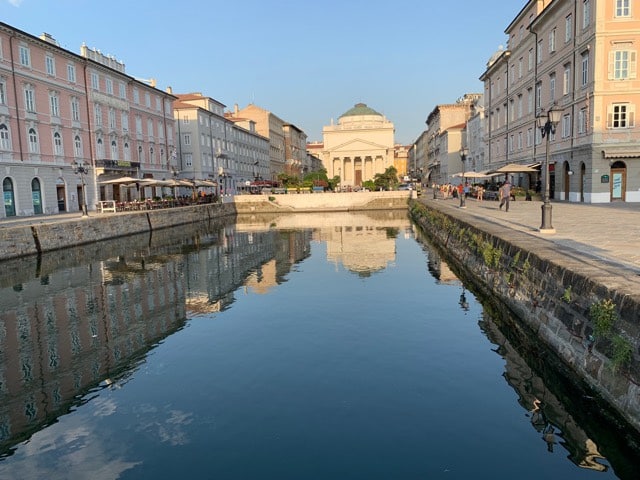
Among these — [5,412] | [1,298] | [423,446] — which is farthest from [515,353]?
[1,298]

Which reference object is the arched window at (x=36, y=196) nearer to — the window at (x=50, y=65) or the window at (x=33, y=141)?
the window at (x=33, y=141)

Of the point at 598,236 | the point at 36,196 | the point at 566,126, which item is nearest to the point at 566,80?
the point at 566,126

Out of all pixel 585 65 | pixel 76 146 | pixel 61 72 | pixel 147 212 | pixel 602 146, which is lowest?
pixel 147 212

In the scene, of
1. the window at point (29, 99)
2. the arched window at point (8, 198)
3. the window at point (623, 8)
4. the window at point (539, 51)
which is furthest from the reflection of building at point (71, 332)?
the window at point (539, 51)

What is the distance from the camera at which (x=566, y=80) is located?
3469 centimetres

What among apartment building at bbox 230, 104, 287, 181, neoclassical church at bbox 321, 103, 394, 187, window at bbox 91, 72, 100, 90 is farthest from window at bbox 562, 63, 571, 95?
neoclassical church at bbox 321, 103, 394, 187

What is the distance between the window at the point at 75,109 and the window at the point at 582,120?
40457 millimetres

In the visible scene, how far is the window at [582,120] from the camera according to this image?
31.9 metres

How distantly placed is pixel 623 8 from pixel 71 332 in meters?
34.3

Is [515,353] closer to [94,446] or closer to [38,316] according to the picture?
[94,446]

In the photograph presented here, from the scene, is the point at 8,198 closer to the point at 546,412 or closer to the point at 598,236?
the point at 598,236

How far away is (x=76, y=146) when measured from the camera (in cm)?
4375

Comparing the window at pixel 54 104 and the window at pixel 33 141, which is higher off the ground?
the window at pixel 54 104

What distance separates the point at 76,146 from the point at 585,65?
4077cm
